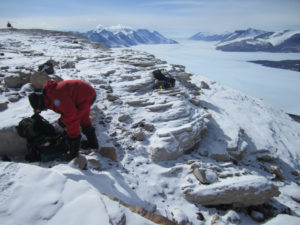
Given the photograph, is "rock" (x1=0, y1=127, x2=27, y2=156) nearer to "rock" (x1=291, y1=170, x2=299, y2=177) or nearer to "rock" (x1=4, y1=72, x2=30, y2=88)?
"rock" (x1=4, y1=72, x2=30, y2=88)

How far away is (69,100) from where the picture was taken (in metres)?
3.54

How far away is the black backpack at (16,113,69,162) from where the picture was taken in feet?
12.3

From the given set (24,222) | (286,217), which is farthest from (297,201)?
(24,222)

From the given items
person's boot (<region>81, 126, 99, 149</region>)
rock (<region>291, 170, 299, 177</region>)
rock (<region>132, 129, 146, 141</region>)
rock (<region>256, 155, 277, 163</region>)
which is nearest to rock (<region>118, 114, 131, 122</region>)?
rock (<region>132, 129, 146, 141</region>)

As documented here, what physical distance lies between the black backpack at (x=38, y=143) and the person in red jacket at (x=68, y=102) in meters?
0.32

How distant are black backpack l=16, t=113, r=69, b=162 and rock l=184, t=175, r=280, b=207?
3.11m

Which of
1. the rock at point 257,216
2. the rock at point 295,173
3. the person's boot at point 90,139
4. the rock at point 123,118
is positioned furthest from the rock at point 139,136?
the rock at point 295,173

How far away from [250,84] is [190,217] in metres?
122

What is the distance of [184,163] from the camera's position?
4766 mm

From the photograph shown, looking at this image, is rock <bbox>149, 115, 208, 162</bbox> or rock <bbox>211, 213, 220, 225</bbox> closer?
rock <bbox>211, 213, 220, 225</bbox>

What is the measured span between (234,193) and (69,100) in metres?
4.21

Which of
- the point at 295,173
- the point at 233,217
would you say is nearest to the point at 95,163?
the point at 233,217

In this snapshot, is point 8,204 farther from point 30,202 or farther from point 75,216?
point 75,216

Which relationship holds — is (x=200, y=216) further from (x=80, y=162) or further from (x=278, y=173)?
(x=278, y=173)
